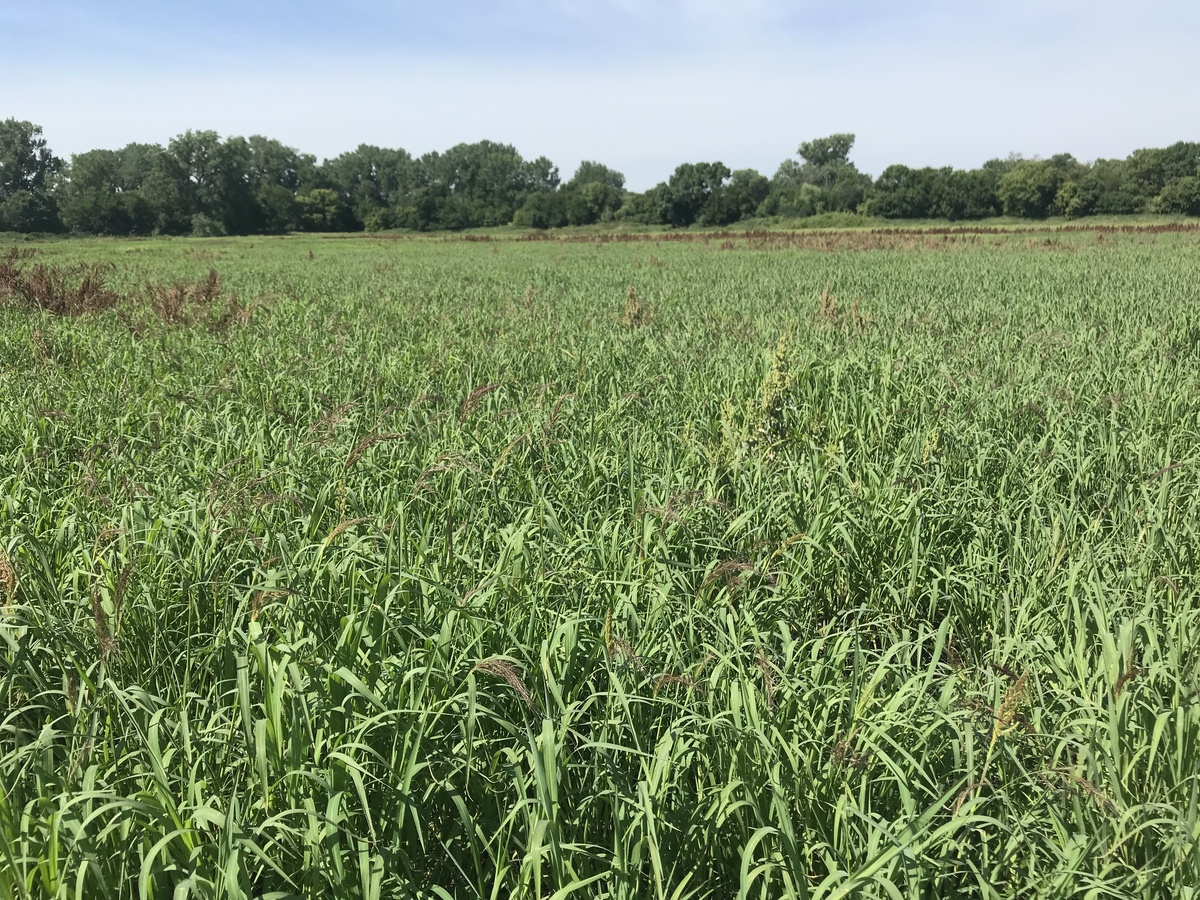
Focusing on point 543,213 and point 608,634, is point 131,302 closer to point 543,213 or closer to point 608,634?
point 608,634

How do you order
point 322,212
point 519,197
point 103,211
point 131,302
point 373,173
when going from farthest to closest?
point 373,173
point 519,197
point 322,212
point 103,211
point 131,302

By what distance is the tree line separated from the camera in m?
76.2

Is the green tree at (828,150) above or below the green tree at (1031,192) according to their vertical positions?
above

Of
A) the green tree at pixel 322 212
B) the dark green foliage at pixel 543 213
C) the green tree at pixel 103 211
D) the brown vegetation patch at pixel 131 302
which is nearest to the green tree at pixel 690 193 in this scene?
the dark green foliage at pixel 543 213

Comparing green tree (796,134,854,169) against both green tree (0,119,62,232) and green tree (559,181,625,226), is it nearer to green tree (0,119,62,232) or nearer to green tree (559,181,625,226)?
green tree (559,181,625,226)

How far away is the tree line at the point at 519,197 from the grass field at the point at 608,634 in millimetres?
79959

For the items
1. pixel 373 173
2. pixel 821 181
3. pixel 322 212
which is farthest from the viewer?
pixel 821 181

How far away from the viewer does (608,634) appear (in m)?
2.27

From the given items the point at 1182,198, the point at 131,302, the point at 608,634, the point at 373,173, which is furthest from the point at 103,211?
the point at 1182,198

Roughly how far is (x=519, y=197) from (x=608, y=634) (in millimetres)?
117482

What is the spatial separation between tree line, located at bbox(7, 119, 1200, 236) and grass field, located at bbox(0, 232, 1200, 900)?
80.0 metres

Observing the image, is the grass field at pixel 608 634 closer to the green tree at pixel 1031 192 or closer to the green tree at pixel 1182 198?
the green tree at pixel 1031 192

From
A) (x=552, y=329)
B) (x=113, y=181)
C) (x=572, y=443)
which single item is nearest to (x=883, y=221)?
(x=552, y=329)

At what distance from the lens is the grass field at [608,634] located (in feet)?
5.56
